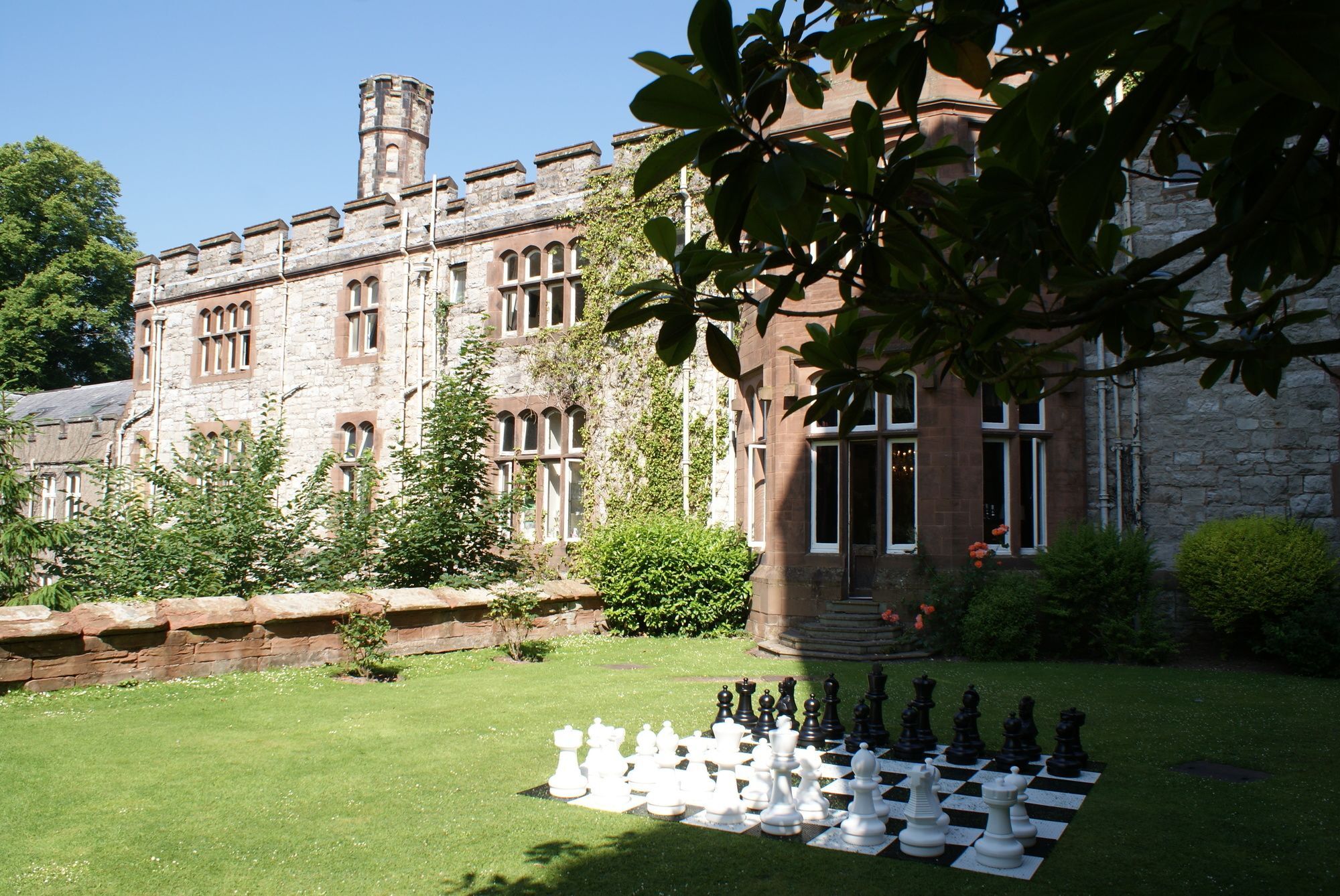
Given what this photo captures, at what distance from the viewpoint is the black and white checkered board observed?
186 inches

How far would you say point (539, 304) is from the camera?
18.8m

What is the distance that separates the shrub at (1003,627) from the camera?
11555mm

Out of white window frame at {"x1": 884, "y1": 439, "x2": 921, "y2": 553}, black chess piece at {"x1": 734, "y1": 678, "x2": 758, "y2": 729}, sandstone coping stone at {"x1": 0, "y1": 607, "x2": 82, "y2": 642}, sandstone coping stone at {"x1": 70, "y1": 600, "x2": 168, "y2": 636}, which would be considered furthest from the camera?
white window frame at {"x1": 884, "y1": 439, "x2": 921, "y2": 553}

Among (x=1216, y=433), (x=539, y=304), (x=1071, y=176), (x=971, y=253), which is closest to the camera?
(x=1071, y=176)

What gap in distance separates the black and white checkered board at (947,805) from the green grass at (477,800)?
0.12 m

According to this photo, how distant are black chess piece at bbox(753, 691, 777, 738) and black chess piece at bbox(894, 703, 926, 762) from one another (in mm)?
897

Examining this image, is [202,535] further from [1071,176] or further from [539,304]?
[1071,176]

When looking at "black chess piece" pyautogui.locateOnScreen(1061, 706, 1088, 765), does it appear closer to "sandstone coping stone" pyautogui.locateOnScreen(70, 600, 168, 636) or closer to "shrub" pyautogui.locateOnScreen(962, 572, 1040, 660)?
"shrub" pyautogui.locateOnScreen(962, 572, 1040, 660)

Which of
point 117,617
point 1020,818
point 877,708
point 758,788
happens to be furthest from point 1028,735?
point 117,617

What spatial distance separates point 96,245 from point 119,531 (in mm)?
30862

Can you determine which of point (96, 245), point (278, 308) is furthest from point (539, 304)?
point (96, 245)

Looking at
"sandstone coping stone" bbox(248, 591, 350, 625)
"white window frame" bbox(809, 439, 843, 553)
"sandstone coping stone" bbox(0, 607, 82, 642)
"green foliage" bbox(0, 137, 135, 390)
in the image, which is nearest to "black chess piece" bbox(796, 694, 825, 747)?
"sandstone coping stone" bbox(248, 591, 350, 625)

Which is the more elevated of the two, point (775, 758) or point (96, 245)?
point (96, 245)

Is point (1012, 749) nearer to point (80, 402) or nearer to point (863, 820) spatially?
point (863, 820)
